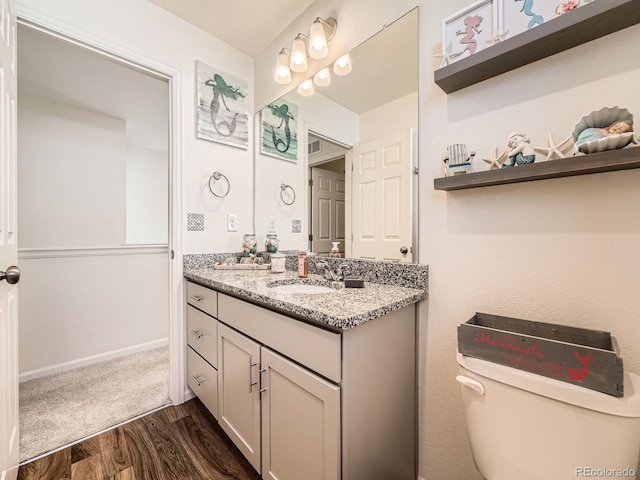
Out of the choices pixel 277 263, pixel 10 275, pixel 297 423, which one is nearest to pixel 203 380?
pixel 277 263

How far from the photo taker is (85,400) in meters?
1.84

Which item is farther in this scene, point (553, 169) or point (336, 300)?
point (336, 300)

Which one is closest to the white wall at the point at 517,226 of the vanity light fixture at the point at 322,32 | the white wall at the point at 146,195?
the vanity light fixture at the point at 322,32

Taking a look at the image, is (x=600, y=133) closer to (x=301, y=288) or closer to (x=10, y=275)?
(x=301, y=288)

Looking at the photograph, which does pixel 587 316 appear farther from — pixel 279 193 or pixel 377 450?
pixel 279 193

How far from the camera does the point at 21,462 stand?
4.36 feet

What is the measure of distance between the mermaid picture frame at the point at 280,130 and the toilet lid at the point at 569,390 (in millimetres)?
1628

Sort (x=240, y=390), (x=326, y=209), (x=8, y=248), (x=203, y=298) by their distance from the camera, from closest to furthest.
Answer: (x=8, y=248)
(x=240, y=390)
(x=203, y=298)
(x=326, y=209)

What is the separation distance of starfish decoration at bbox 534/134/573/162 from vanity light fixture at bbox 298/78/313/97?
1.33 m

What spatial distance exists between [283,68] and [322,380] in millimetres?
1875

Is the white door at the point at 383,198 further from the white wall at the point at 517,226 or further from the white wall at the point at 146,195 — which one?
the white wall at the point at 146,195

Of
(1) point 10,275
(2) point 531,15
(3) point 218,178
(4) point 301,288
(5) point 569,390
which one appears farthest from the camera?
(3) point 218,178

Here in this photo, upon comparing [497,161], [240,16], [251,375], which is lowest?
[251,375]

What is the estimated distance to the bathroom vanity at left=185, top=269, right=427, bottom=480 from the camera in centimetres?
83
